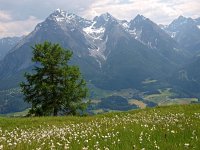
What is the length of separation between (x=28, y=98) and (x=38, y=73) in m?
3.77

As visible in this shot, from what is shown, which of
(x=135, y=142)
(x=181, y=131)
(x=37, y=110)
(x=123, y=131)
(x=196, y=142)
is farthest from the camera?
(x=37, y=110)

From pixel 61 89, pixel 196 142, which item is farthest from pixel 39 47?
pixel 196 142

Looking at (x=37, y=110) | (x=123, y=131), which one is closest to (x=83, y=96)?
(x=37, y=110)

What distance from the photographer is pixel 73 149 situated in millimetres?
11242

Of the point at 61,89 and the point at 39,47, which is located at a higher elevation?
the point at 39,47

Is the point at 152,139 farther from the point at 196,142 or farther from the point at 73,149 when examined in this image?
the point at 73,149

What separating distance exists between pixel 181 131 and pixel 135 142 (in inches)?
83.7

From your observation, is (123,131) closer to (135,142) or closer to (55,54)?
(135,142)

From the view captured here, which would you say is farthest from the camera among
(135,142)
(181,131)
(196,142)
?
(181,131)

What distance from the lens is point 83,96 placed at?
54.7 meters

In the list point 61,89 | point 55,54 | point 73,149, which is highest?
point 55,54

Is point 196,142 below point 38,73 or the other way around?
below

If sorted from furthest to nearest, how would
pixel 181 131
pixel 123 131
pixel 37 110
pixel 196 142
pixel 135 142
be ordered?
A: pixel 37 110, pixel 123 131, pixel 181 131, pixel 135 142, pixel 196 142

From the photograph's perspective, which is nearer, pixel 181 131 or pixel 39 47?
pixel 181 131
